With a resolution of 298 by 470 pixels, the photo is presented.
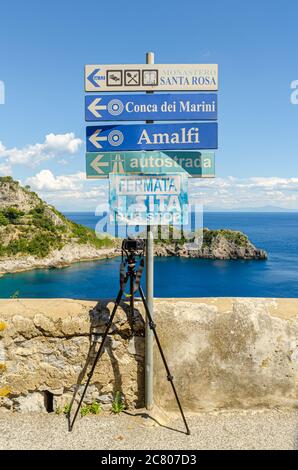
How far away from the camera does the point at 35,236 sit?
91.1m

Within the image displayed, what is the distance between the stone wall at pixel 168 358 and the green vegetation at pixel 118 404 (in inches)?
2.1

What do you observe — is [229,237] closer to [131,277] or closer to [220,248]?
[220,248]

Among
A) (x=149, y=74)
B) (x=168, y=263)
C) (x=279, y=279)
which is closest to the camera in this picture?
(x=149, y=74)

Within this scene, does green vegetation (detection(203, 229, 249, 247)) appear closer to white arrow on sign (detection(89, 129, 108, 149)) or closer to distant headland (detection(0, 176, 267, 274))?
distant headland (detection(0, 176, 267, 274))

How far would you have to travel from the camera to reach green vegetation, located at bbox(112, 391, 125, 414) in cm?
366

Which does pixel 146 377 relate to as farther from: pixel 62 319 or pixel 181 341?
pixel 62 319

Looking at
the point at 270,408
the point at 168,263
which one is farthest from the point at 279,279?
the point at 270,408

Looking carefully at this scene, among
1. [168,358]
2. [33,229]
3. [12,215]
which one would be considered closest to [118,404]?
[168,358]

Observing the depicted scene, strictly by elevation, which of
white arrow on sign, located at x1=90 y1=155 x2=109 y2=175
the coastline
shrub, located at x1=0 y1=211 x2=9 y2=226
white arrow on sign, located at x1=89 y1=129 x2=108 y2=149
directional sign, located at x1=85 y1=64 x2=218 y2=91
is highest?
directional sign, located at x1=85 y1=64 x2=218 y2=91

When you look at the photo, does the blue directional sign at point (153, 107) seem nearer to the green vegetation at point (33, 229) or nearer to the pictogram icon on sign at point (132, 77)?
the pictogram icon on sign at point (132, 77)

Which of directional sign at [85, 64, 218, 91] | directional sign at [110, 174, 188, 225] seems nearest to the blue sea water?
directional sign at [110, 174, 188, 225]

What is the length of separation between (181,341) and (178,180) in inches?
65.6

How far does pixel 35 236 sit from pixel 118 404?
91976 millimetres

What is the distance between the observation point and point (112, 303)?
12.4 feet
